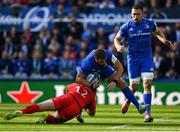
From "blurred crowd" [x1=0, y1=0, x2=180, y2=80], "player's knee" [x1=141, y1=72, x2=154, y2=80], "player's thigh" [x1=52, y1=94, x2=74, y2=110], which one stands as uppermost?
"player's knee" [x1=141, y1=72, x2=154, y2=80]

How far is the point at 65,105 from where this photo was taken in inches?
521

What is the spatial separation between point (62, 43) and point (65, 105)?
11.8 metres

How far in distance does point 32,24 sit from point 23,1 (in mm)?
996

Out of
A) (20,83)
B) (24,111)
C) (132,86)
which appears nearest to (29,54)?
(20,83)

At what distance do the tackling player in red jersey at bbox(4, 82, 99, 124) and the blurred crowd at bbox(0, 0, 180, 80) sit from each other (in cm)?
973

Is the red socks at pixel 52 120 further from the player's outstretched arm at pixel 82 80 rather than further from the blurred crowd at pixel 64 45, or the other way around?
the blurred crowd at pixel 64 45

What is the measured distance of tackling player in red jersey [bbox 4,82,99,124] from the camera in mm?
13148

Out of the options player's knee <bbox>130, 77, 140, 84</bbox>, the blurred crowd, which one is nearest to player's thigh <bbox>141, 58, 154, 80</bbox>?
player's knee <bbox>130, 77, 140, 84</bbox>

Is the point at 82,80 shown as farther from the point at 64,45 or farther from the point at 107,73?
the point at 64,45

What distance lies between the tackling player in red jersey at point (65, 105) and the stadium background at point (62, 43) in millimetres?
9369

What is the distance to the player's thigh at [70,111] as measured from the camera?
43.2ft

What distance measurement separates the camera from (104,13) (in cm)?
2538

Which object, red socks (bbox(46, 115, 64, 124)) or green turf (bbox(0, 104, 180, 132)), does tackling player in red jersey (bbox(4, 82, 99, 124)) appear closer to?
red socks (bbox(46, 115, 64, 124))

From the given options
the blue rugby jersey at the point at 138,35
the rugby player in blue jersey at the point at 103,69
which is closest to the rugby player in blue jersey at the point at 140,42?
the blue rugby jersey at the point at 138,35
